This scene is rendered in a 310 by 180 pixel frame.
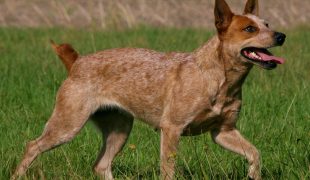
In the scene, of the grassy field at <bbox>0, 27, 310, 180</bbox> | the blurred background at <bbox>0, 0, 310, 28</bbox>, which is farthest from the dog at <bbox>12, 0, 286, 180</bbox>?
the blurred background at <bbox>0, 0, 310, 28</bbox>

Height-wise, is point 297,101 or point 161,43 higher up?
point 297,101

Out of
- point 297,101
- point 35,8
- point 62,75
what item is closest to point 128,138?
point 297,101

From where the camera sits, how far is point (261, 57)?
7.54 meters

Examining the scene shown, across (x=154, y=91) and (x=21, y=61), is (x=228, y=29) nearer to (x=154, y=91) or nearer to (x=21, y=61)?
(x=154, y=91)

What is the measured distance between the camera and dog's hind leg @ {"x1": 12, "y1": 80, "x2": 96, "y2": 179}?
26.8ft

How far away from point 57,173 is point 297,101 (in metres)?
4.09

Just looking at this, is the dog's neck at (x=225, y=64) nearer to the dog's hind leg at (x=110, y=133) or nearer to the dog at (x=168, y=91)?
the dog at (x=168, y=91)

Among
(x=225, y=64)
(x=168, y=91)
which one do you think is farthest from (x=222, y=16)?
(x=168, y=91)

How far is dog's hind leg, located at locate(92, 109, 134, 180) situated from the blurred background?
1301 cm

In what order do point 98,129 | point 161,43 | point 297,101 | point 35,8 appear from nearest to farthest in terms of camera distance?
point 98,129, point 297,101, point 161,43, point 35,8

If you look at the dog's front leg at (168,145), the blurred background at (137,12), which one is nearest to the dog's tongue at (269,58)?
the dog's front leg at (168,145)

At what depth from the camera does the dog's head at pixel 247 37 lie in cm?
748

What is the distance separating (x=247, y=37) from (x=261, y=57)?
222mm

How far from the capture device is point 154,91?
321 inches
